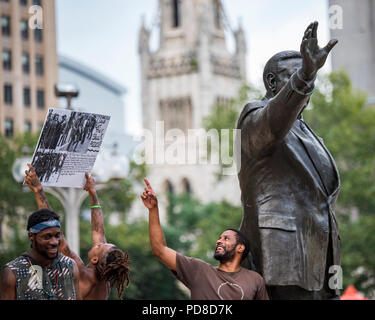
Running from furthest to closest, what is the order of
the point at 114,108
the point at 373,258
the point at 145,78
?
the point at 145,78 → the point at 114,108 → the point at 373,258

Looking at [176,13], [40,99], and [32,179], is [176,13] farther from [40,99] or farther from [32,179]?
[32,179]

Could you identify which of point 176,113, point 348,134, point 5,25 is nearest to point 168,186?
point 176,113

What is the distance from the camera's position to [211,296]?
4762mm

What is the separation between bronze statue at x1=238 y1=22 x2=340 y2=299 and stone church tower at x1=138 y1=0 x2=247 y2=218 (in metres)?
89.3

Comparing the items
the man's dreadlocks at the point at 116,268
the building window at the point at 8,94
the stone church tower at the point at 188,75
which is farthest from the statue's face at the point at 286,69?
the stone church tower at the point at 188,75

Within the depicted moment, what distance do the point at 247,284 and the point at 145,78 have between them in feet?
317

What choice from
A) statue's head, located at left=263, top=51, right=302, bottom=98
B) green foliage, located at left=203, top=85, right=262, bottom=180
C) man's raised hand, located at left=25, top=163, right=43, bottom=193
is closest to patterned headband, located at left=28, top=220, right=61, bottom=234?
man's raised hand, located at left=25, top=163, right=43, bottom=193

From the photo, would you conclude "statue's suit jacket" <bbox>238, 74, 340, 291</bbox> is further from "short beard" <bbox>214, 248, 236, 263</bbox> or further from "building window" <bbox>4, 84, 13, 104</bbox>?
"building window" <bbox>4, 84, 13, 104</bbox>

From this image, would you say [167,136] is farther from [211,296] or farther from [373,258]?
[211,296]

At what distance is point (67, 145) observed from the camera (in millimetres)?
5387

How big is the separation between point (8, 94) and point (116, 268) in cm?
5893

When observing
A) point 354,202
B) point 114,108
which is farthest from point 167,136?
point 354,202

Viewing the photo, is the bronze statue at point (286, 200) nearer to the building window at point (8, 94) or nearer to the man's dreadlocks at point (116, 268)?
the man's dreadlocks at point (116, 268)

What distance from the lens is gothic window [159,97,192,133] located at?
98.2 m
